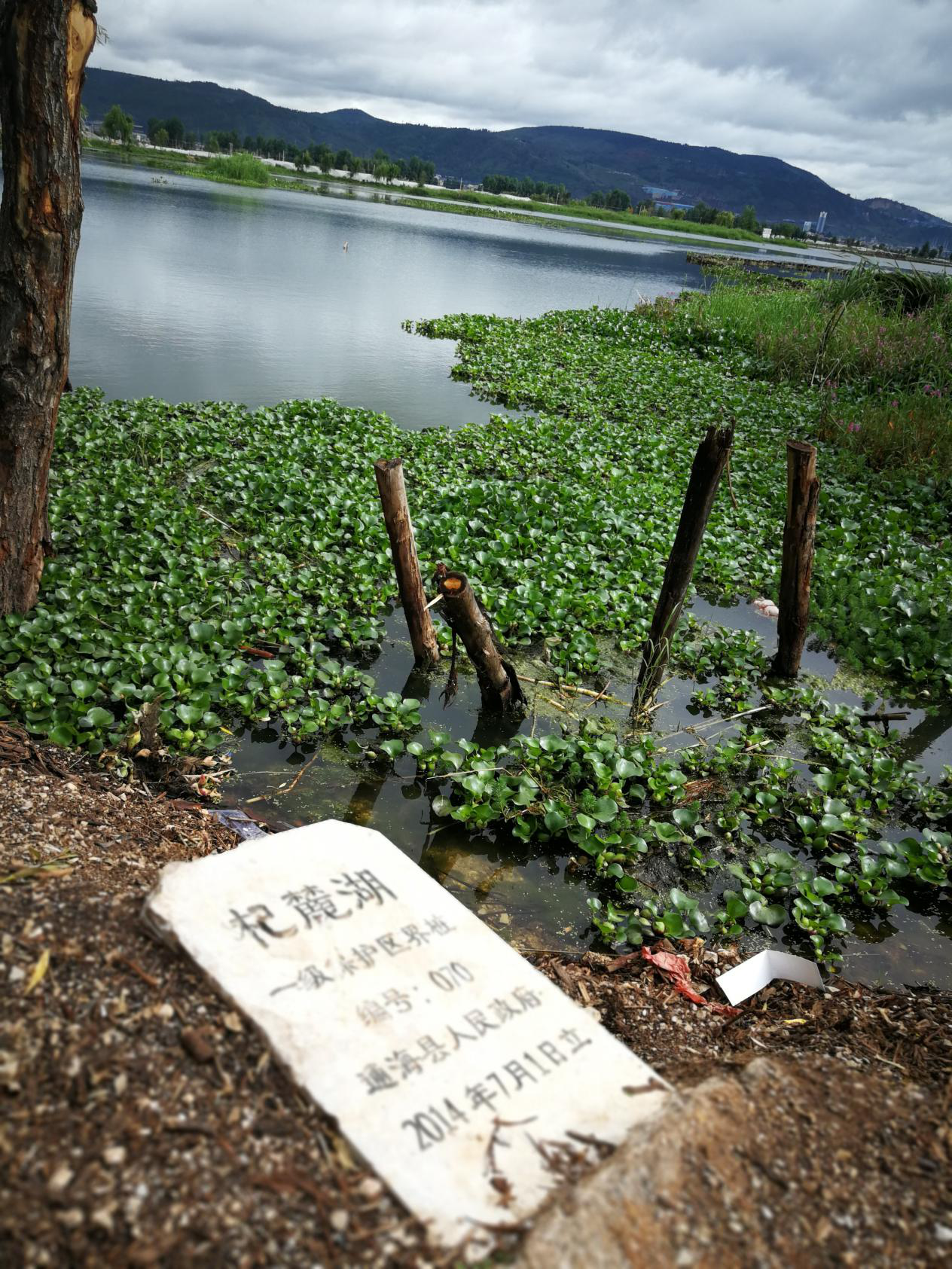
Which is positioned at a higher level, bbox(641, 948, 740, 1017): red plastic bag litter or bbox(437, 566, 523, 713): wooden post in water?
bbox(437, 566, 523, 713): wooden post in water

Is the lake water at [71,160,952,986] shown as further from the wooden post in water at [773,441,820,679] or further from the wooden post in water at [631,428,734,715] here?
the wooden post in water at [773,441,820,679]

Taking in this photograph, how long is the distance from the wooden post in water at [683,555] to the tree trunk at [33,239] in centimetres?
304

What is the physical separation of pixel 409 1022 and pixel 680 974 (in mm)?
1344

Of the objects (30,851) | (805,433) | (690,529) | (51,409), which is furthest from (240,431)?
(805,433)

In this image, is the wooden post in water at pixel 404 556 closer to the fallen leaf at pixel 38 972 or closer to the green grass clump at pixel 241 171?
the fallen leaf at pixel 38 972

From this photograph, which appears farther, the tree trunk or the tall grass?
the tall grass

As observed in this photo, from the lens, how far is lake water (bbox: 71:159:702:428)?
10258mm

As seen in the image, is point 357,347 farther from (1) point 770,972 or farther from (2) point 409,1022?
(2) point 409,1022

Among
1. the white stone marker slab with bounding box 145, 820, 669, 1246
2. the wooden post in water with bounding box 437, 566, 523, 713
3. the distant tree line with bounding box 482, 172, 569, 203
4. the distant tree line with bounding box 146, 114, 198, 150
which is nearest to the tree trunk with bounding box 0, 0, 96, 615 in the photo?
the wooden post in water with bounding box 437, 566, 523, 713

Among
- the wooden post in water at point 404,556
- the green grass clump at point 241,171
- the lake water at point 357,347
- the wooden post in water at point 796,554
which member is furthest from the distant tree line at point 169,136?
the wooden post in water at point 796,554

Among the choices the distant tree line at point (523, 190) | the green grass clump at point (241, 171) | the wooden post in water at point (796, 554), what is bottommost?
the wooden post in water at point (796, 554)

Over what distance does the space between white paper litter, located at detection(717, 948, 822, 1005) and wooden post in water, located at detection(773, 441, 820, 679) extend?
92.8 inches

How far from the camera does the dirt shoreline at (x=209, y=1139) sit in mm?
1401

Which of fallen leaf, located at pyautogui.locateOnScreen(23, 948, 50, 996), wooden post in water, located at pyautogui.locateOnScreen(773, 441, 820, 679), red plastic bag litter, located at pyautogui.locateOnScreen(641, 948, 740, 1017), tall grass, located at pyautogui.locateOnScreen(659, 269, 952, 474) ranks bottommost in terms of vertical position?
red plastic bag litter, located at pyautogui.locateOnScreen(641, 948, 740, 1017)
